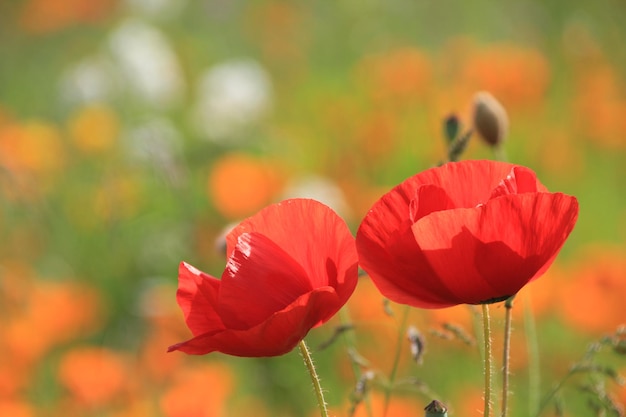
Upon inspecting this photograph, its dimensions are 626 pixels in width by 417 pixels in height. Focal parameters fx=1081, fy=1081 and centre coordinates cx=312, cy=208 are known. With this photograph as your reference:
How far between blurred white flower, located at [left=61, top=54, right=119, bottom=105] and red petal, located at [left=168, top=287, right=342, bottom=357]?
8.10 ft

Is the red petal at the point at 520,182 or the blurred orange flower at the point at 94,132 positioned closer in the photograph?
the red petal at the point at 520,182

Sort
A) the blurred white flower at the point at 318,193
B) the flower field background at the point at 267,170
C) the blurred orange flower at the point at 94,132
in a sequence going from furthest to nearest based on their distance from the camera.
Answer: the blurred orange flower at the point at 94,132, the blurred white flower at the point at 318,193, the flower field background at the point at 267,170

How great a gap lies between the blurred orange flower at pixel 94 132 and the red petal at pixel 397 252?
2179 millimetres

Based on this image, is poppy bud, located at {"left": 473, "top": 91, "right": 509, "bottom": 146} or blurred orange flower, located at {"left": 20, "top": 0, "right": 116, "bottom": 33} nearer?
poppy bud, located at {"left": 473, "top": 91, "right": 509, "bottom": 146}

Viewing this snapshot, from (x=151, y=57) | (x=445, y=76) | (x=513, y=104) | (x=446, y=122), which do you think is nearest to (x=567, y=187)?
(x=513, y=104)

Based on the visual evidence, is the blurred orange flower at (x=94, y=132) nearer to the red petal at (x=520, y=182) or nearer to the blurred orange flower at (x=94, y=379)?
the blurred orange flower at (x=94, y=379)

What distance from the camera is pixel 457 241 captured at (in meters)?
0.64

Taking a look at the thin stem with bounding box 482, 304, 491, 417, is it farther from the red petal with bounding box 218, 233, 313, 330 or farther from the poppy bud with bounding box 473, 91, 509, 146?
the poppy bud with bounding box 473, 91, 509, 146

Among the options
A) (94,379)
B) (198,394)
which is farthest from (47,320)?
(198,394)

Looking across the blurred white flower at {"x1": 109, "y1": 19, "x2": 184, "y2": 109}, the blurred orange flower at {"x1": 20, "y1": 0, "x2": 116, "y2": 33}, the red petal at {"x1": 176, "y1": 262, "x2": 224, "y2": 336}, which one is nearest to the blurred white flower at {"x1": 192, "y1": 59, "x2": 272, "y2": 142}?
the blurred white flower at {"x1": 109, "y1": 19, "x2": 184, "y2": 109}

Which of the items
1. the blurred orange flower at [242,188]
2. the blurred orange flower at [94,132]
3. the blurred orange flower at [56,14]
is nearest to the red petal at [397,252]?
the blurred orange flower at [242,188]

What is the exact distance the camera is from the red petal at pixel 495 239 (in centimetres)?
63

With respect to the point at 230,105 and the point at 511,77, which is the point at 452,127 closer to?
the point at 511,77

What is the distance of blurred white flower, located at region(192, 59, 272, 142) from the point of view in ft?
9.45
